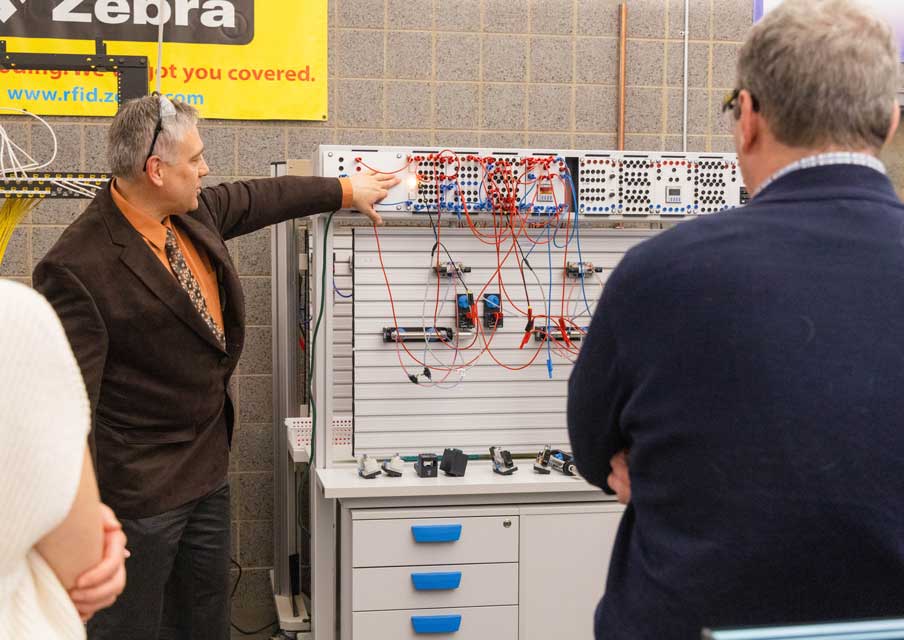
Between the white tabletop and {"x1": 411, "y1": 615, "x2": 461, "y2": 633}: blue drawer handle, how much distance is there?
36cm

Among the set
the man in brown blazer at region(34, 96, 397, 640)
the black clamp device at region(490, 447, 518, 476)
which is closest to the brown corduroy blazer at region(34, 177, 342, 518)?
the man in brown blazer at region(34, 96, 397, 640)

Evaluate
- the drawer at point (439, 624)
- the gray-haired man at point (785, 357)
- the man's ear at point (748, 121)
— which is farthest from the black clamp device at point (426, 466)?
the man's ear at point (748, 121)

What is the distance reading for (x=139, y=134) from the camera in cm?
242

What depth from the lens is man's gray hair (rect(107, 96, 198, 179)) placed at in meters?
2.41

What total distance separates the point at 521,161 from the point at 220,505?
1.35 metres

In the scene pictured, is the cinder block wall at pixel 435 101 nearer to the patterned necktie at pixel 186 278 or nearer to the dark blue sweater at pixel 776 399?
the patterned necktie at pixel 186 278

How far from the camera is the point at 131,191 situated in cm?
244

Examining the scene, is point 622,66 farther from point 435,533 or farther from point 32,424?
point 32,424

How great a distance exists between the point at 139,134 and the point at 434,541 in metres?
1.37

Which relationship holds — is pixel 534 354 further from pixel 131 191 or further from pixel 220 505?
pixel 131 191

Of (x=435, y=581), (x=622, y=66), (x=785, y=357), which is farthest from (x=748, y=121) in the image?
(x=622, y=66)

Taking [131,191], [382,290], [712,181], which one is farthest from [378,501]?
Answer: [712,181]

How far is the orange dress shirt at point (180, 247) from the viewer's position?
242 centimetres

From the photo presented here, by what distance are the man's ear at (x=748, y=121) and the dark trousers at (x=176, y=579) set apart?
176 cm
